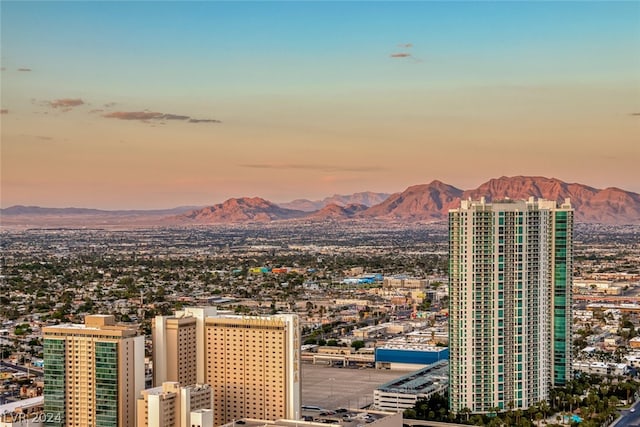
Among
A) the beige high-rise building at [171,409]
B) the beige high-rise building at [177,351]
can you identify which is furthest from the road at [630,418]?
the beige high-rise building at [171,409]

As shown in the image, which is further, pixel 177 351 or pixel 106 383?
pixel 177 351

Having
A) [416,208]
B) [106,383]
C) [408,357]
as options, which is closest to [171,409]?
[106,383]

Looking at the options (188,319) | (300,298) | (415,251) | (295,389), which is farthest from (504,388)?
(415,251)

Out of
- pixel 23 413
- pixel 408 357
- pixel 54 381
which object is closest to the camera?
pixel 54 381

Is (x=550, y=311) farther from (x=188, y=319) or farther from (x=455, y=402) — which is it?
(x=188, y=319)

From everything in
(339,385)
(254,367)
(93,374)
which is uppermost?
(93,374)

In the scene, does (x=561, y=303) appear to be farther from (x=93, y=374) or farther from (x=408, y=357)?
(x=93, y=374)

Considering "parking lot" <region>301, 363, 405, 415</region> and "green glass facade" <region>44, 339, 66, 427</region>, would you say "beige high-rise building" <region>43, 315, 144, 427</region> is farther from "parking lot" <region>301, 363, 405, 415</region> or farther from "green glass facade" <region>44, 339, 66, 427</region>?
"parking lot" <region>301, 363, 405, 415</region>
